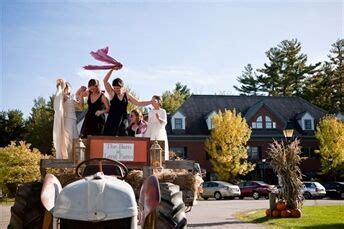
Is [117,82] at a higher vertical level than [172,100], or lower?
lower

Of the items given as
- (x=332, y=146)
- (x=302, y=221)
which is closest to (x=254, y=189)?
(x=332, y=146)

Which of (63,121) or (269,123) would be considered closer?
(63,121)

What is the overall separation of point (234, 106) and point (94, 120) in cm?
4675

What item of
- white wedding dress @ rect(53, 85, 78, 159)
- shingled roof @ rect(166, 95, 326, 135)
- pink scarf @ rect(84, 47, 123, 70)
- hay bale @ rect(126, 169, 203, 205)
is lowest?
hay bale @ rect(126, 169, 203, 205)

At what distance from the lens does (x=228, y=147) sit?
45.5 m

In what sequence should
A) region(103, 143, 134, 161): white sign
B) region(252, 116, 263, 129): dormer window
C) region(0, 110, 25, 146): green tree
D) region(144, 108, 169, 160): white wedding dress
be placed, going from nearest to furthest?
region(103, 143, 134, 161): white sign → region(144, 108, 169, 160): white wedding dress → region(252, 116, 263, 129): dormer window → region(0, 110, 25, 146): green tree

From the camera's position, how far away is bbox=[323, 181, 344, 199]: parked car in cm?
4069

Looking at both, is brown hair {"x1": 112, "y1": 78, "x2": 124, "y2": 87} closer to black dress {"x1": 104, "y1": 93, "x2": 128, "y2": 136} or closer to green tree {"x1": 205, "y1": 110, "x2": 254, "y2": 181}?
black dress {"x1": 104, "y1": 93, "x2": 128, "y2": 136}

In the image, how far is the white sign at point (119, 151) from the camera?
7.28 meters

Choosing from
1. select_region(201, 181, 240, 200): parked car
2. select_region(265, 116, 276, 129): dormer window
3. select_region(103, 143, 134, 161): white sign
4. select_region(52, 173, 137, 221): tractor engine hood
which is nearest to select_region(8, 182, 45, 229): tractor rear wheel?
select_region(103, 143, 134, 161): white sign

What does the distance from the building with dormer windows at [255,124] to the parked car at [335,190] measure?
26.5 feet

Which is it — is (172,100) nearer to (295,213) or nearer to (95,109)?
(295,213)

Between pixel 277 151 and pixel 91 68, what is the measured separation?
43.6ft

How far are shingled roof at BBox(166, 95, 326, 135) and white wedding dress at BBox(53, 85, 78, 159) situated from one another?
41.7 metres
